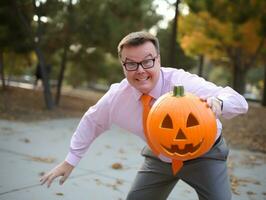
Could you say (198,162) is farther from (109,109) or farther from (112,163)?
(112,163)

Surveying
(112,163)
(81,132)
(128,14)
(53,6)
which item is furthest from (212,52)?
(81,132)

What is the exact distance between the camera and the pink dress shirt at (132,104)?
2797 millimetres

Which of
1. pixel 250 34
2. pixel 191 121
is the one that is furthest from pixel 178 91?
pixel 250 34

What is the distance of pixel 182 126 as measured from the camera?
261 cm

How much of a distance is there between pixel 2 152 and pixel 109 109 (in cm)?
397

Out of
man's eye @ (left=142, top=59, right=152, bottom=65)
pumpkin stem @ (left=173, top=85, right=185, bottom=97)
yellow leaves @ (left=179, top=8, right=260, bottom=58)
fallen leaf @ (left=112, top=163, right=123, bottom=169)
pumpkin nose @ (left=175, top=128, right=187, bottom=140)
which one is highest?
man's eye @ (left=142, top=59, right=152, bottom=65)

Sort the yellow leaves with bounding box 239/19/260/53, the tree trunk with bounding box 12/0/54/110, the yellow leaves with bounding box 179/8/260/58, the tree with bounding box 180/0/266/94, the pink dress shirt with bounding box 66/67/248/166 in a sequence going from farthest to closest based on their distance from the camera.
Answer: the yellow leaves with bounding box 179/8/260/58
the yellow leaves with bounding box 239/19/260/53
the tree with bounding box 180/0/266/94
the tree trunk with bounding box 12/0/54/110
the pink dress shirt with bounding box 66/67/248/166

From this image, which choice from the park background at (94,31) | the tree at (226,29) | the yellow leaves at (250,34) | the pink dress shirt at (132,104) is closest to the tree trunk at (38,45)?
the park background at (94,31)

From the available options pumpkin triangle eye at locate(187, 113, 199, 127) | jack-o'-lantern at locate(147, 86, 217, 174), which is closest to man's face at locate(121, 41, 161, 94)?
jack-o'-lantern at locate(147, 86, 217, 174)

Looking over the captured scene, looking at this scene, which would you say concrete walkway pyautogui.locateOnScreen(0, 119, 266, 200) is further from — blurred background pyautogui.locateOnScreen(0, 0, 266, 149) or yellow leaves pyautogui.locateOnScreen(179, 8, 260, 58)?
yellow leaves pyautogui.locateOnScreen(179, 8, 260, 58)

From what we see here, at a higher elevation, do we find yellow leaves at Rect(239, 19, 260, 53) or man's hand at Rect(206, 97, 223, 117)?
man's hand at Rect(206, 97, 223, 117)

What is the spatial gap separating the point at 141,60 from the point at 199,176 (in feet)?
2.93

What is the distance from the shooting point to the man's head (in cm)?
284

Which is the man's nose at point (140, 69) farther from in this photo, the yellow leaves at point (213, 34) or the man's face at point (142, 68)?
the yellow leaves at point (213, 34)
